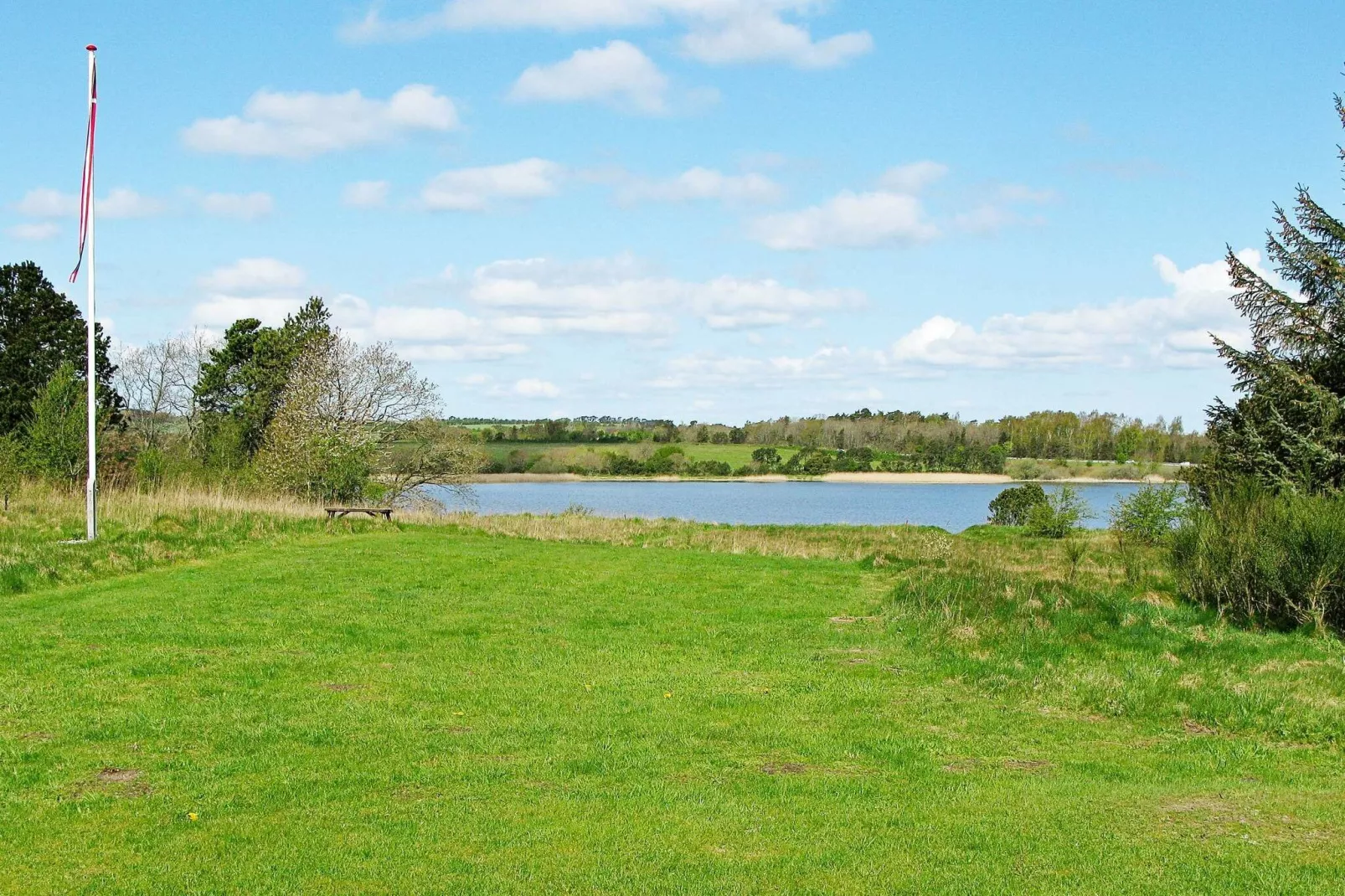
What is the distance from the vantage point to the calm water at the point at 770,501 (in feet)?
181

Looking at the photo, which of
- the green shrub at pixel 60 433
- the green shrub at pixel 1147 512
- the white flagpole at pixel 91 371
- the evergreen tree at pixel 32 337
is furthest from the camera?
the evergreen tree at pixel 32 337

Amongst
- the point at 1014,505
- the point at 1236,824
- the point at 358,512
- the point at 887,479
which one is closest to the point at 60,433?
the point at 358,512

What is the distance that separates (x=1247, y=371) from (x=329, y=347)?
3638 centimetres

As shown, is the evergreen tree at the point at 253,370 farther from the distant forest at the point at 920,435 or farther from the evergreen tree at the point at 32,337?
the distant forest at the point at 920,435

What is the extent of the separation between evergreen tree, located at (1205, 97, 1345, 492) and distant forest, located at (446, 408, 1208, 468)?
83.6m

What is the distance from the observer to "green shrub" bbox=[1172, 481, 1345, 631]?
50.3 ft

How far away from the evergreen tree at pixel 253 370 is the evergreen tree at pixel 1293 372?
46.8 m

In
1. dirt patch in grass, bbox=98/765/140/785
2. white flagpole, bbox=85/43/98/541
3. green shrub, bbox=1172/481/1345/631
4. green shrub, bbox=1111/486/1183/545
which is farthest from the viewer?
green shrub, bbox=1111/486/1183/545

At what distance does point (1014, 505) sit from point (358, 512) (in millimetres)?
33531

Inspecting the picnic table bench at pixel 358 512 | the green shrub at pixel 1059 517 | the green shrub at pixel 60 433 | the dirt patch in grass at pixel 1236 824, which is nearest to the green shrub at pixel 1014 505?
the green shrub at pixel 1059 517

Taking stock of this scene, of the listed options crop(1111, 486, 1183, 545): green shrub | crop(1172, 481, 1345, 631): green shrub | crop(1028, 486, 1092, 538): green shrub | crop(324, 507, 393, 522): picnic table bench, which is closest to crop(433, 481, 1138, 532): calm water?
crop(1028, 486, 1092, 538): green shrub

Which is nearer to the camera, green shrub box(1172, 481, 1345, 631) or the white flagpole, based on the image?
green shrub box(1172, 481, 1345, 631)

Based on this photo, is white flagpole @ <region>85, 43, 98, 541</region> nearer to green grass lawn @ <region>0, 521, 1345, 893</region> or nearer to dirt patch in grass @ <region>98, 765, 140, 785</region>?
green grass lawn @ <region>0, 521, 1345, 893</region>

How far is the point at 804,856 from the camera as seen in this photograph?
6285mm
